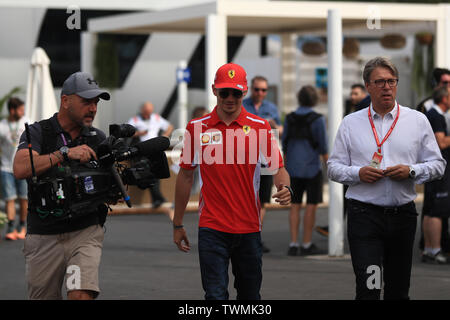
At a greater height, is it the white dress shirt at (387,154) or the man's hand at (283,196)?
the white dress shirt at (387,154)

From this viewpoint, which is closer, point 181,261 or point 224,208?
point 224,208

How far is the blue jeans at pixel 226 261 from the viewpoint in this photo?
6172 mm

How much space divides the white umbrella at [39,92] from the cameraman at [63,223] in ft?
29.3

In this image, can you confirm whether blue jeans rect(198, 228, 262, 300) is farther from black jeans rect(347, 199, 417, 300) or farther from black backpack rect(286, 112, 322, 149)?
black backpack rect(286, 112, 322, 149)

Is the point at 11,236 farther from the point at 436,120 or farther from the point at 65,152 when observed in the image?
the point at 65,152

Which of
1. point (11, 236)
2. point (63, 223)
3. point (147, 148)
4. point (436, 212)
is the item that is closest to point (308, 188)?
point (436, 212)

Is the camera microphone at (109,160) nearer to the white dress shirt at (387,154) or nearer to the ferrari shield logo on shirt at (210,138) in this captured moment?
the ferrari shield logo on shirt at (210,138)

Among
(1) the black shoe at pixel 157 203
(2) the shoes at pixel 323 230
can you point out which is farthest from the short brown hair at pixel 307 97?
(1) the black shoe at pixel 157 203

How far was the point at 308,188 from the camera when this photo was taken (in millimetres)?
11828

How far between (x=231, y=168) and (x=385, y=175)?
0.97 m
